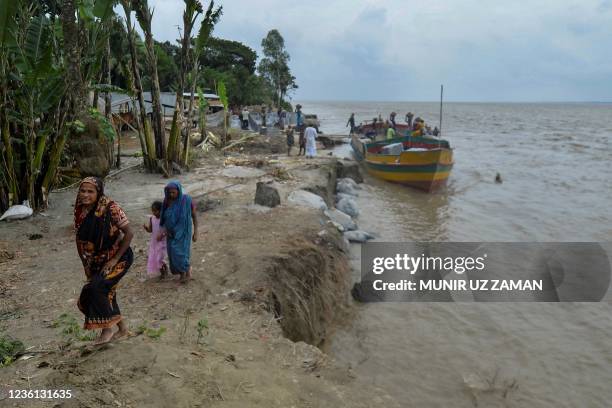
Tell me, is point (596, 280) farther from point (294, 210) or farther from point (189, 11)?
point (189, 11)

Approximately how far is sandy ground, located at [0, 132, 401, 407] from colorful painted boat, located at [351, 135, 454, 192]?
295 inches

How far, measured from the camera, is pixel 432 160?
13820 mm

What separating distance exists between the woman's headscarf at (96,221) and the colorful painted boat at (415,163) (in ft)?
39.2

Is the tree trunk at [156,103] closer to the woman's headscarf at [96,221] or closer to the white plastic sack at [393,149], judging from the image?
the woman's headscarf at [96,221]

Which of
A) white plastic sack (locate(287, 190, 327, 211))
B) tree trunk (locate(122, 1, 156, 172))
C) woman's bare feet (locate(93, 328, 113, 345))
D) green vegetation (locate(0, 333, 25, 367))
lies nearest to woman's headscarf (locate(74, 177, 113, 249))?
woman's bare feet (locate(93, 328, 113, 345))

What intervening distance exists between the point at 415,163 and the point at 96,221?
12237mm

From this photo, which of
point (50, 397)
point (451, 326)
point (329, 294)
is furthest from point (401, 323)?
point (50, 397)

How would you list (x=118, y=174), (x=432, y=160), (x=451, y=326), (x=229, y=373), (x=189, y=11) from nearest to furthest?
(x=229, y=373), (x=451, y=326), (x=189, y=11), (x=118, y=174), (x=432, y=160)

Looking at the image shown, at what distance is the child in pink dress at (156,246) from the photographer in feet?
15.6

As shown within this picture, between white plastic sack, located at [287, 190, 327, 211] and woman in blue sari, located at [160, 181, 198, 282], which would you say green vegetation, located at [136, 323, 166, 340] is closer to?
woman in blue sari, located at [160, 181, 198, 282]

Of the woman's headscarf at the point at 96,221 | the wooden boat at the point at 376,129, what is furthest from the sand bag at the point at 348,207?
the wooden boat at the point at 376,129

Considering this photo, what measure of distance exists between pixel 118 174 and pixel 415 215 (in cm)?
759

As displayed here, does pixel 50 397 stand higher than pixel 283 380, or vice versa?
pixel 50 397

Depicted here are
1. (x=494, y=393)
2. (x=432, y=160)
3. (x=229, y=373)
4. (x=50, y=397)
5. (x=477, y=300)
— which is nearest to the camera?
(x=50, y=397)
